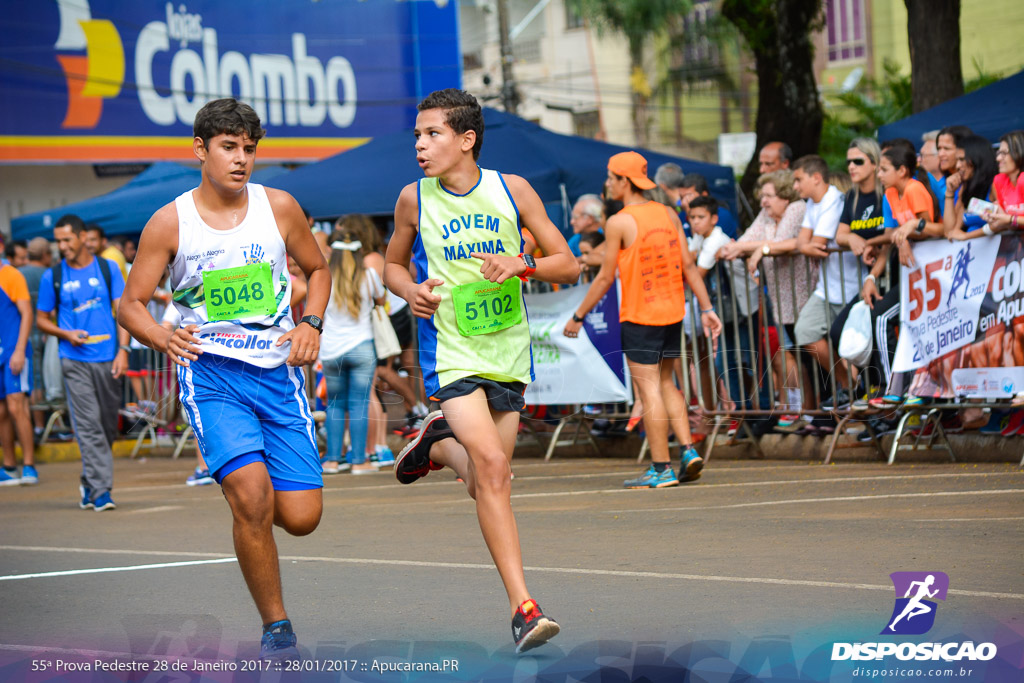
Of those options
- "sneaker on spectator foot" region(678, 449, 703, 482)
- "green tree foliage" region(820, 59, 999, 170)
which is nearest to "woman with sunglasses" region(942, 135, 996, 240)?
"sneaker on spectator foot" region(678, 449, 703, 482)

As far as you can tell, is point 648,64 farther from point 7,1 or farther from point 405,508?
point 405,508

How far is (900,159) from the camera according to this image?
30.7 ft

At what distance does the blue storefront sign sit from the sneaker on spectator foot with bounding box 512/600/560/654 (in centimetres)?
2268

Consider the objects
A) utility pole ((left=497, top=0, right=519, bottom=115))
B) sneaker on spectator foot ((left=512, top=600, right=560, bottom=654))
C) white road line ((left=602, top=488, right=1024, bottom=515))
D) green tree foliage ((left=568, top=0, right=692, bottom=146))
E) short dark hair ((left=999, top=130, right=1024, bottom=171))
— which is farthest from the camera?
green tree foliage ((left=568, top=0, right=692, bottom=146))

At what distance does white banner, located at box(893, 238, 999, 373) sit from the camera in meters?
8.76

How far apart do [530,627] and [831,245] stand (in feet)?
20.8

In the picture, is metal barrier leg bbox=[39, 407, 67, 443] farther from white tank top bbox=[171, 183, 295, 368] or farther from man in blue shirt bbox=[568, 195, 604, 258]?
white tank top bbox=[171, 183, 295, 368]

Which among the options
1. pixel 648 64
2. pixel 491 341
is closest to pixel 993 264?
pixel 491 341

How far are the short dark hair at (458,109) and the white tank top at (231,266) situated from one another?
767 millimetres

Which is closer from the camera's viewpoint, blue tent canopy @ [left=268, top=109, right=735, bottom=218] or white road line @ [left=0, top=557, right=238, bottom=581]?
white road line @ [left=0, top=557, right=238, bottom=581]

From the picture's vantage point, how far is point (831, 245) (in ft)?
32.6

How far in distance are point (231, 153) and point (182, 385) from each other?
0.87m

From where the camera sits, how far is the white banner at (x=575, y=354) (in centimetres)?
1112

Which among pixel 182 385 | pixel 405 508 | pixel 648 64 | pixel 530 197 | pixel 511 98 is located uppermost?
pixel 648 64
